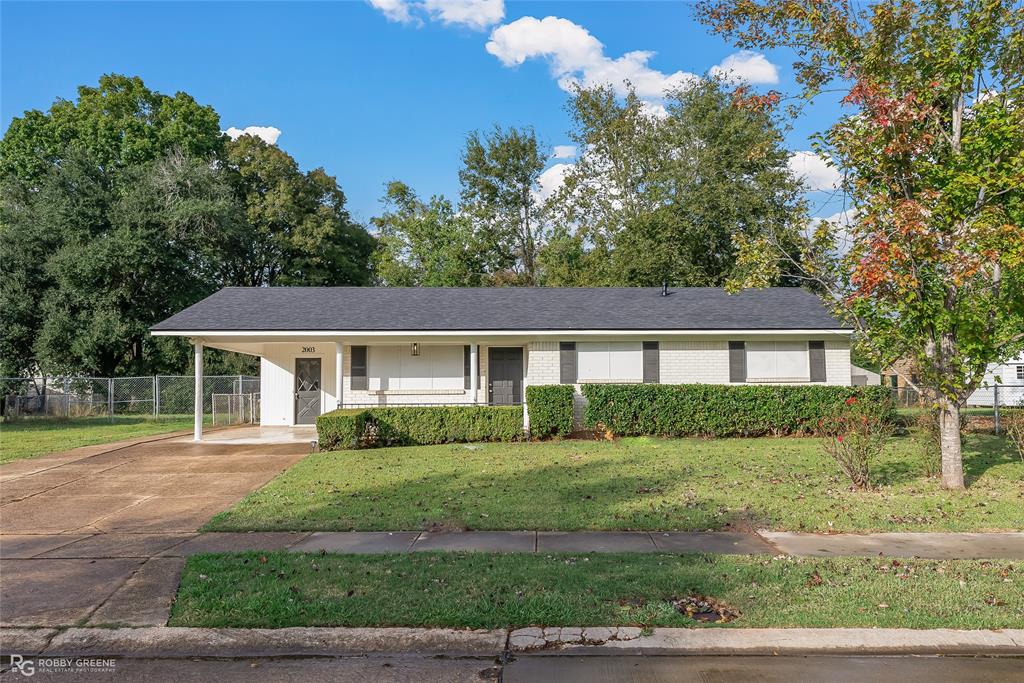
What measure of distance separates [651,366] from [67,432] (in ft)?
55.5

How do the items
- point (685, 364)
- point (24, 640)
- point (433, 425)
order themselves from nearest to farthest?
point (24, 640), point (433, 425), point (685, 364)

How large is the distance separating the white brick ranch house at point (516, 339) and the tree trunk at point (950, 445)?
26.2 ft

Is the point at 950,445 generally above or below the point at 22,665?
above

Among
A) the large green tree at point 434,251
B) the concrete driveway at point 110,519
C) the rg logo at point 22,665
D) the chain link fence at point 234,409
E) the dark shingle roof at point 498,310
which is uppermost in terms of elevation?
the large green tree at point 434,251

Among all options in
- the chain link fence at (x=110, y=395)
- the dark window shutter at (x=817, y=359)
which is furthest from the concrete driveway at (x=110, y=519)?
the dark window shutter at (x=817, y=359)

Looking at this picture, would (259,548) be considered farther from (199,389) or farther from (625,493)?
(199,389)

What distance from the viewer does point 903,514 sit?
26.7 feet

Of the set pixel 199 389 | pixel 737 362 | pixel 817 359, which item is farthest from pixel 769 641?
pixel 199 389

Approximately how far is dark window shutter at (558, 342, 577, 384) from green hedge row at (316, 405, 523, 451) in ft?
7.22

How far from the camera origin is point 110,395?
25.5m

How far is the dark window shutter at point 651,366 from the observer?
1797 cm

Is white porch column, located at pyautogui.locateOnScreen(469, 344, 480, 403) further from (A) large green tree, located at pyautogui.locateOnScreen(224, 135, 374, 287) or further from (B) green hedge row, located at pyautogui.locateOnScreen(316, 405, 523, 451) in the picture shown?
(A) large green tree, located at pyautogui.locateOnScreen(224, 135, 374, 287)

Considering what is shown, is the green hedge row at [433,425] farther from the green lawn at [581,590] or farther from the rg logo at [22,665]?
the rg logo at [22,665]

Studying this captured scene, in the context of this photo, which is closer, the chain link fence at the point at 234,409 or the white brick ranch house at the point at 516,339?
the white brick ranch house at the point at 516,339
